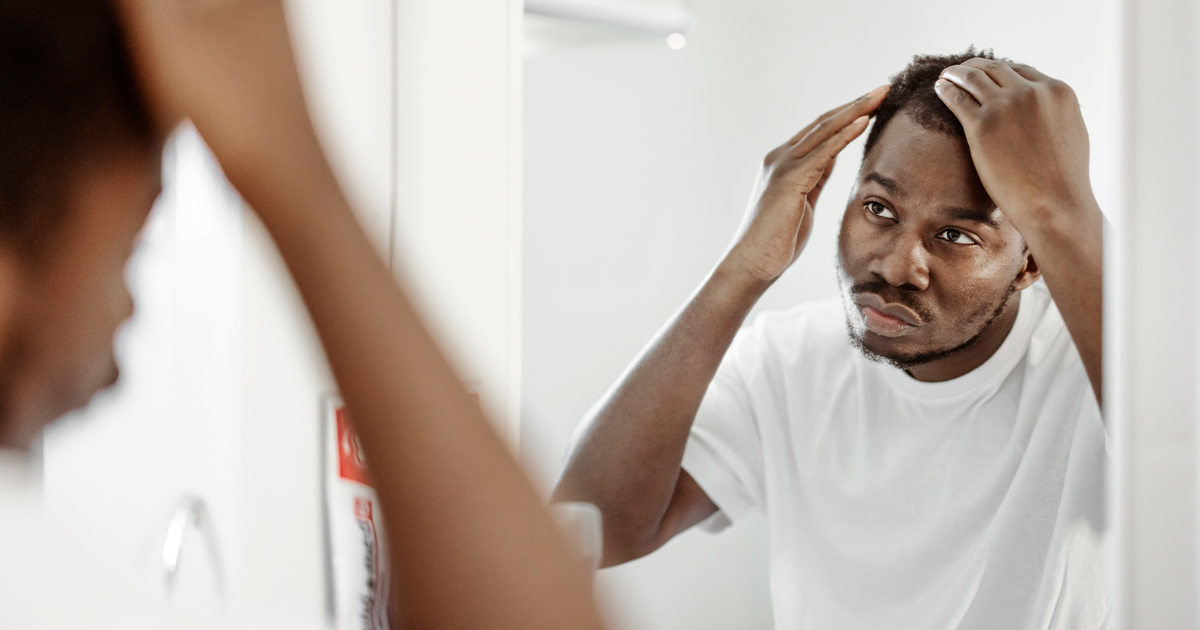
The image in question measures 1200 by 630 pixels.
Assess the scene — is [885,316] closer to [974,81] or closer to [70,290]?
[974,81]

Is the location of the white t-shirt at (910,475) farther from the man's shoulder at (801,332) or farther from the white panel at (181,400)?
the white panel at (181,400)

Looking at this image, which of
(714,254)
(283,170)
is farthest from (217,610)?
(283,170)

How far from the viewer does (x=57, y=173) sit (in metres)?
0.37

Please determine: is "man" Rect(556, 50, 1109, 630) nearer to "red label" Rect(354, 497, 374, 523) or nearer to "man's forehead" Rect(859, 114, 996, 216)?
"man's forehead" Rect(859, 114, 996, 216)

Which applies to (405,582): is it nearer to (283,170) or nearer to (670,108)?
(283,170)

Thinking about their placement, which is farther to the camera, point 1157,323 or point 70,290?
point 1157,323

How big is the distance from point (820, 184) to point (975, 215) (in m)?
0.12

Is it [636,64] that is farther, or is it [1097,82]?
[636,64]

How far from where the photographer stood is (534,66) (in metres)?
0.78

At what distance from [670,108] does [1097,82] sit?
337 mm

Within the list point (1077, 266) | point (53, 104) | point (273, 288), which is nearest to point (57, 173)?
point (53, 104)

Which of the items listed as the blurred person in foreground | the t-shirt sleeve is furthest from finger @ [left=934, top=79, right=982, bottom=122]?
the blurred person in foreground

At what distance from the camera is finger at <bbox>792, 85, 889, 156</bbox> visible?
2.07 feet

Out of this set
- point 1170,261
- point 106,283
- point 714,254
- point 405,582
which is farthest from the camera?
point 714,254
